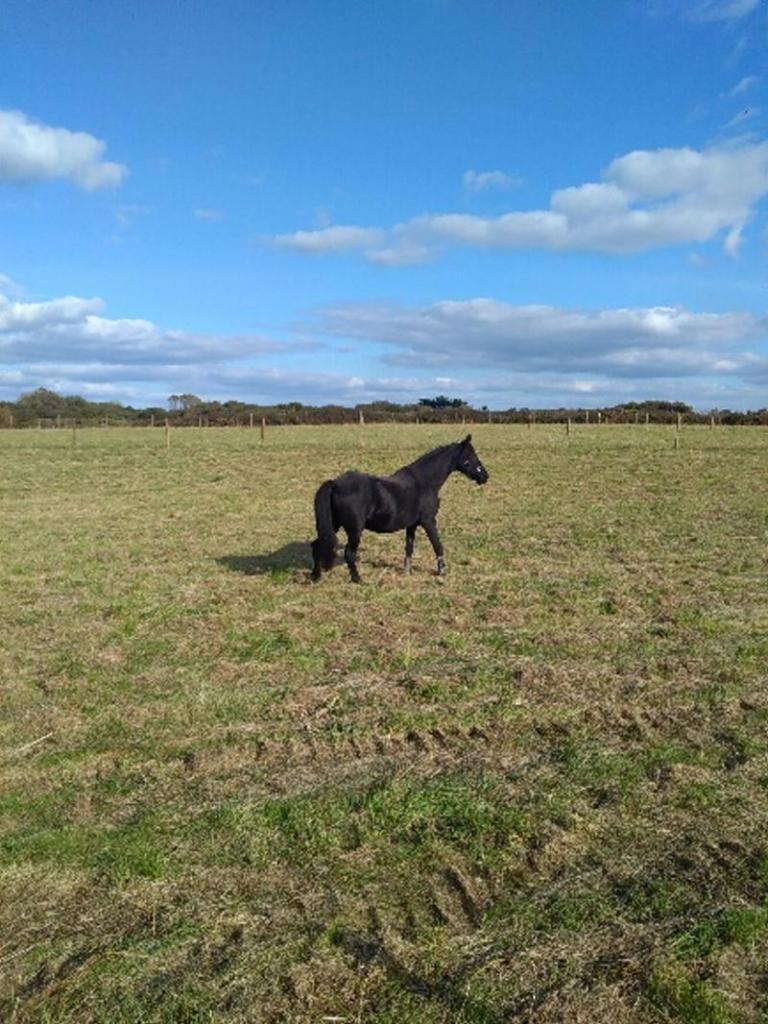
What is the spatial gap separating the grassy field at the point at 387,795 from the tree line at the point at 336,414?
4844 centimetres

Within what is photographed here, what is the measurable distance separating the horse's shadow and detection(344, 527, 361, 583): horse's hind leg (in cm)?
148

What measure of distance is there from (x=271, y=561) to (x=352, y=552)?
2.54m

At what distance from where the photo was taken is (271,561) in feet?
42.1

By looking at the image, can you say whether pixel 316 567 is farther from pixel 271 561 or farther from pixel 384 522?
pixel 271 561

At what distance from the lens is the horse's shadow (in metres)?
12.1

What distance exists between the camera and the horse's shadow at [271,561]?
12141mm

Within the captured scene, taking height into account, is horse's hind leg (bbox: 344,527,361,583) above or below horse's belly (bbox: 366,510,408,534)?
below

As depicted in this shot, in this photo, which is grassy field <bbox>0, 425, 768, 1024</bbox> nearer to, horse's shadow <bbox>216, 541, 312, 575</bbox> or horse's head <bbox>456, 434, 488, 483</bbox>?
horse's shadow <bbox>216, 541, 312, 575</bbox>

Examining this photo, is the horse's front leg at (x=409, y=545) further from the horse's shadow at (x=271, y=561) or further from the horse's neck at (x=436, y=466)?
the horse's shadow at (x=271, y=561)

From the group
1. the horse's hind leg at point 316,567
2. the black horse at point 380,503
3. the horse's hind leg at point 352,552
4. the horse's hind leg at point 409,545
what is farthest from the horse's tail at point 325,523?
the horse's hind leg at point 409,545

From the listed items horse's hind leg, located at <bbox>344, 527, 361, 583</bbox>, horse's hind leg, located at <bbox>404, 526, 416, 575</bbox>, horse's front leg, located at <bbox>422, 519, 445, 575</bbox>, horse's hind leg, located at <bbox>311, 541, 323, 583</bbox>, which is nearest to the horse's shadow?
horse's hind leg, located at <bbox>311, 541, 323, 583</bbox>

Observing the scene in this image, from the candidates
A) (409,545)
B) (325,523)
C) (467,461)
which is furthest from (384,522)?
(467,461)

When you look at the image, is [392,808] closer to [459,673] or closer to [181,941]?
[181,941]

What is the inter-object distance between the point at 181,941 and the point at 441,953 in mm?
1107
